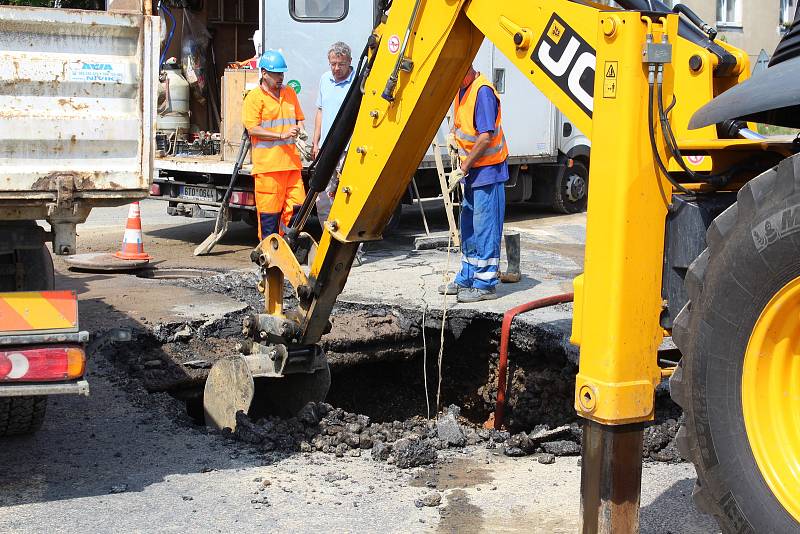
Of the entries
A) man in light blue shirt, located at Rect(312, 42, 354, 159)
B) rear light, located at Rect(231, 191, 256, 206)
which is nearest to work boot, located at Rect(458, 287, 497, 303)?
man in light blue shirt, located at Rect(312, 42, 354, 159)

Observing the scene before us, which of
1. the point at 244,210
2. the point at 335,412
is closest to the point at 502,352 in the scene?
the point at 335,412

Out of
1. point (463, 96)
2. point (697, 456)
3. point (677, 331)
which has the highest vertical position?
point (463, 96)

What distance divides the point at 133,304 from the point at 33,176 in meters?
3.38

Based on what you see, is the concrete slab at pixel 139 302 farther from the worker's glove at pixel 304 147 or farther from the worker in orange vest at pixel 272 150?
the worker's glove at pixel 304 147

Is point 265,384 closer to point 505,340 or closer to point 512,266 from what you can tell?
point 505,340

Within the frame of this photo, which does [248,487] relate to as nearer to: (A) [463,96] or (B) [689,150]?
(B) [689,150]

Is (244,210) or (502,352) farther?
(244,210)

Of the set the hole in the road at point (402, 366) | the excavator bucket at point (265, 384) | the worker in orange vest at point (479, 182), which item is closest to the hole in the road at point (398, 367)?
the hole in the road at point (402, 366)

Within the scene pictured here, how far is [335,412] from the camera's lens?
566 centimetres

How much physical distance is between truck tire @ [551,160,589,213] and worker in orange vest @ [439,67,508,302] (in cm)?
568

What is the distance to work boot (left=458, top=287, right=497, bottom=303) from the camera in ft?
25.8

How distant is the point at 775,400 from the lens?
2945mm

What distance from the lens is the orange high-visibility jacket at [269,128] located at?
9219 mm

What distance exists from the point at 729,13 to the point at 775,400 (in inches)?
952
